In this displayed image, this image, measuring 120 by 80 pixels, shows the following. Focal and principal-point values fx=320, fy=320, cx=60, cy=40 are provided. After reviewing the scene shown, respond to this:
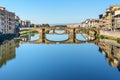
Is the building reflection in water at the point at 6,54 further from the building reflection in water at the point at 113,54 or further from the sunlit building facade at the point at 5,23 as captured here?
the sunlit building facade at the point at 5,23

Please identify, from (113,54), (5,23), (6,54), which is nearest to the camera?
(113,54)

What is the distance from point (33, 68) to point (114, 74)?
7.10 m

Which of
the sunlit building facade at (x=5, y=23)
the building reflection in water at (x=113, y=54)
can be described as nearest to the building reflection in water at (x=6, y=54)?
the building reflection in water at (x=113, y=54)

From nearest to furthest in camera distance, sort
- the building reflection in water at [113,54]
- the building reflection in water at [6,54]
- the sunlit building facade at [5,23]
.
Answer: the building reflection in water at [113,54] → the building reflection in water at [6,54] → the sunlit building facade at [5,23]

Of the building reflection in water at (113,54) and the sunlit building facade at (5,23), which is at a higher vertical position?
the sunlit building facade at (5,23)

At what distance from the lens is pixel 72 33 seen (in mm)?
81750

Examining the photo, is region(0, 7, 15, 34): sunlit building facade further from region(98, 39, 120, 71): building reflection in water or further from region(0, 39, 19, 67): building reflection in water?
region(98, 39, 120, 71): building reflection in water

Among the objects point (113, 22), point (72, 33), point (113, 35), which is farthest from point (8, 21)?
point (113, 35)

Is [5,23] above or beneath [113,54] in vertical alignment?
above

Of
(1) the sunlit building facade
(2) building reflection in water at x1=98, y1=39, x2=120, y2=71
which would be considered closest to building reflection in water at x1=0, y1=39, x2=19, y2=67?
(2) building reflection in water at x1=98, y1=39, x2=120, y2=71

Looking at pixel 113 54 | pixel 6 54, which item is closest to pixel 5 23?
pixel 6 54

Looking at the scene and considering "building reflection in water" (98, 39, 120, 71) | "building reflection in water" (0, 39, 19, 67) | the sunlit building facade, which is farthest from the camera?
the sunlit building facade

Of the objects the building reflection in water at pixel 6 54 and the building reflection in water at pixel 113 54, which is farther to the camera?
the building reflection in water at pixel 6 54

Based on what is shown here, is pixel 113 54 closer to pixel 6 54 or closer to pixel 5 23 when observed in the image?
pixel 6 54
